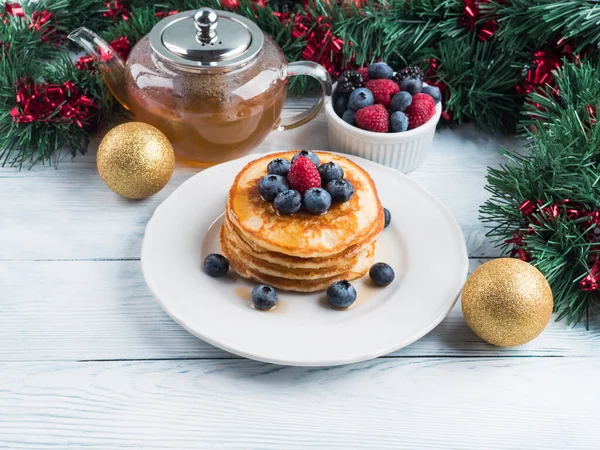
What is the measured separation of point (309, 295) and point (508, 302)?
383mm

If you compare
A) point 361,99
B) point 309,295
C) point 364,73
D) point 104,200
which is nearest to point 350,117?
point 361,99

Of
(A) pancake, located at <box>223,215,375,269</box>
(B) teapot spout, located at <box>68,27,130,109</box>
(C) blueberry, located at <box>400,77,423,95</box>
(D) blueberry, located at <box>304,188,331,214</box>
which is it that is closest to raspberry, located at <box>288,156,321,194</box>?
(D) blueberry, located at <box>304,188,331,214</box>

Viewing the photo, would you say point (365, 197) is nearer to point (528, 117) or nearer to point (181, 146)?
point (181, 146)

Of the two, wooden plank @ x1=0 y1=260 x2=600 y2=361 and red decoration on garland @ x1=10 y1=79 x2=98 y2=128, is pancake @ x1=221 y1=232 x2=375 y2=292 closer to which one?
wooden plank @ x1=0 y1=260 x2=600 y2=361

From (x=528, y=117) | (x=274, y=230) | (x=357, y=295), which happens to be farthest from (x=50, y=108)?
(x=528, y=117)

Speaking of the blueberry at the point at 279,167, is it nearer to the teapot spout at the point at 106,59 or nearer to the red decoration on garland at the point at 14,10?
the teapot spout at the point at 106,59

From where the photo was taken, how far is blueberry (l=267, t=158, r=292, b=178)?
1369 mm

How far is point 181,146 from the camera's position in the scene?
166cm

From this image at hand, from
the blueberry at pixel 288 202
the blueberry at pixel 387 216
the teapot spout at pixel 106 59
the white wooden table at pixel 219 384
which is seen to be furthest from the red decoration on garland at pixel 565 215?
the teapot spout at pixel 106 59

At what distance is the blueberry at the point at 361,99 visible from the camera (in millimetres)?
1641

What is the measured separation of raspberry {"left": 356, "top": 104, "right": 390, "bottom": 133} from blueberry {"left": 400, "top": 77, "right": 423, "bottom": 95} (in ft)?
0.27

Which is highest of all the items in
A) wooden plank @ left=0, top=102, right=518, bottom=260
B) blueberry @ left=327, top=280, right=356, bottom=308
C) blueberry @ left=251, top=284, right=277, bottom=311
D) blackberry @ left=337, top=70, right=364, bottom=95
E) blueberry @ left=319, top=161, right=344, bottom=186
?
blueberry @ left=319, top=161, right=344, bottom=186

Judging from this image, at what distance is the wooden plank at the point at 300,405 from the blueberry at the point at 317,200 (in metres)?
0.30

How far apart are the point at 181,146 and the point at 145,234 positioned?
0.34 metres
